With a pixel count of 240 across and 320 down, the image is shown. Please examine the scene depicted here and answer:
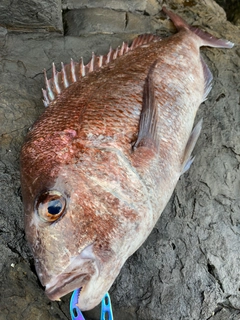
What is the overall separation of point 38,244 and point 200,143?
4.83 ft

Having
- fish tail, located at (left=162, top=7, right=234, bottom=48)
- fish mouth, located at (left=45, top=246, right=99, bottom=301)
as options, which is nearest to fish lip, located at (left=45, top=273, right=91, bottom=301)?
fish mouth, located at (left=45, top=246, right=99, bottom=301)

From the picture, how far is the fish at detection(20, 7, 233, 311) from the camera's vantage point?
152cm

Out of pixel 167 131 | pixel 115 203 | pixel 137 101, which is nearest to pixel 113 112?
pixel 137 101

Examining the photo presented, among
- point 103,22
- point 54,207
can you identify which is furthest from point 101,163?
point 103,22

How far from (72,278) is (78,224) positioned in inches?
9.0

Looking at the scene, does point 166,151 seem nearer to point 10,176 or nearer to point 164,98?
point 164,98

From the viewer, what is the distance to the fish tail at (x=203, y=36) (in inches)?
110

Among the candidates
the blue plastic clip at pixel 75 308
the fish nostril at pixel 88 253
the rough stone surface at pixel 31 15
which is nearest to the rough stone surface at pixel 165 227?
the rough stone surface at pixel 31 15

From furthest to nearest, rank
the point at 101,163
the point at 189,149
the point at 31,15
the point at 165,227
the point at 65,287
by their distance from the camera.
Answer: the point at 31,15 < the point at 165,227 < the point at 189,149 < the point at 101,163 < the point at 65,287

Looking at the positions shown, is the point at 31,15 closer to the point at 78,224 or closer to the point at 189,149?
the point at 189,149

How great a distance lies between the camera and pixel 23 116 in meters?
2.38

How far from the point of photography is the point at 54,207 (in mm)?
1525

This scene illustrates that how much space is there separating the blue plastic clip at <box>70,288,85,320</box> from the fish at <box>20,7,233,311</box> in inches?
3.5

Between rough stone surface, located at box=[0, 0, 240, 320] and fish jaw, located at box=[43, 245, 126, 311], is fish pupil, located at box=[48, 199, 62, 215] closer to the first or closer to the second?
fish jaw, located at box=[43, 245, 126, 311]
